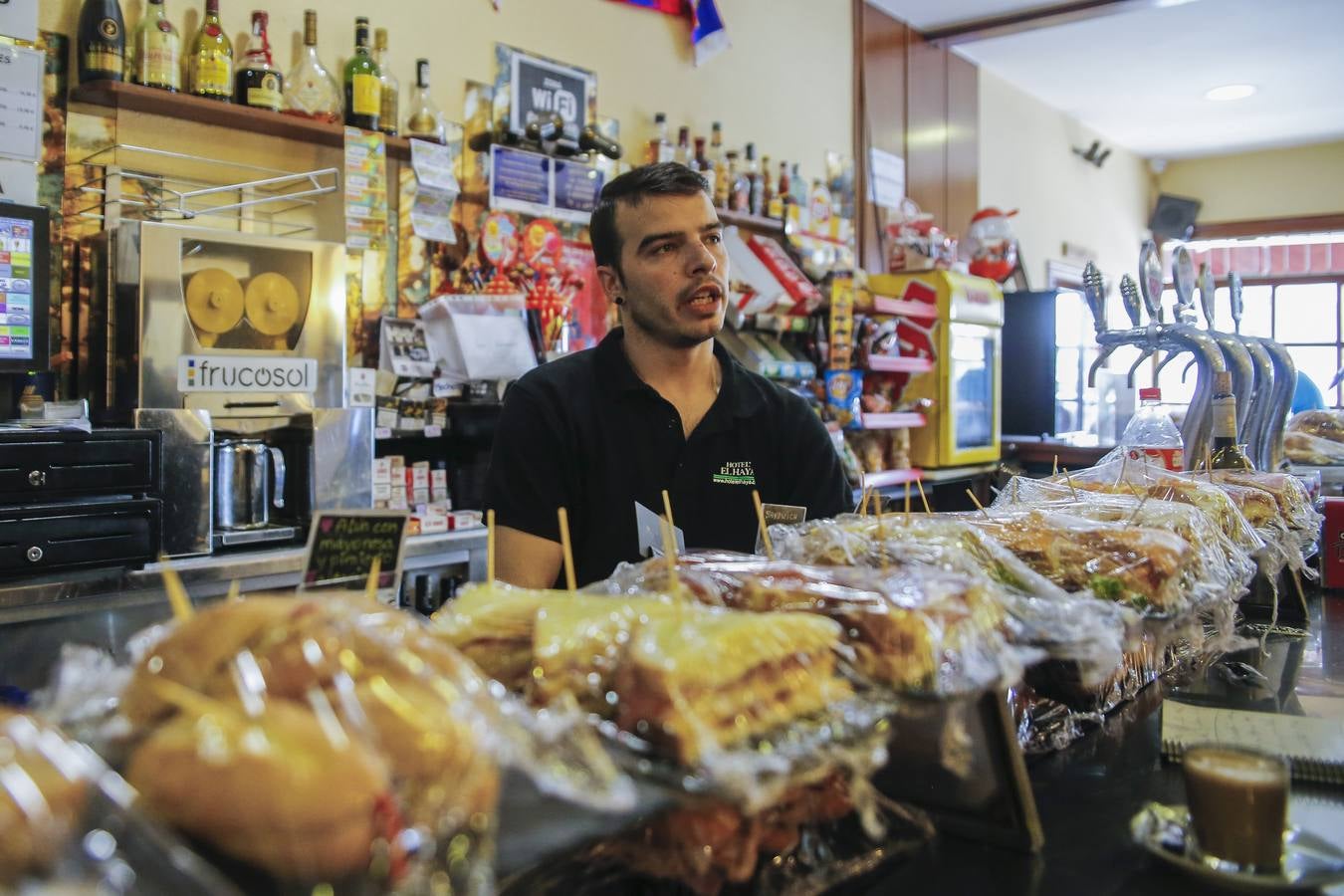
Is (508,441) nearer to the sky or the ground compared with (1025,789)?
nearer to the sky

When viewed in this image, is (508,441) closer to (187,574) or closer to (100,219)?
(187,574)

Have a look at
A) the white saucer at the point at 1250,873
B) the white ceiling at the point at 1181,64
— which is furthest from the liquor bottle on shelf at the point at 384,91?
the white ceiling at the point at 1181,64

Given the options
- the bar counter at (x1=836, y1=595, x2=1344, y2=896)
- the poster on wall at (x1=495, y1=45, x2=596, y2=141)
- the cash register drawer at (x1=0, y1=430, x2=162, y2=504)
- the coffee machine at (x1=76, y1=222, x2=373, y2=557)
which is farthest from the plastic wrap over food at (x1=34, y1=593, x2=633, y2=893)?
the poster on wall at (x1=495, y1=45, x2=596, y2=141)

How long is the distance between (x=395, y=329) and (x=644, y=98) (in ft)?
6.00

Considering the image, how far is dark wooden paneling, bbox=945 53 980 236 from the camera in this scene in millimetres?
6906

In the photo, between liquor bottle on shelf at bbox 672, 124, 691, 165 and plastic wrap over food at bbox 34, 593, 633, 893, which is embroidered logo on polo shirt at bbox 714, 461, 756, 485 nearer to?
plastic wrap over food at bbox 34, 593, 633, 893

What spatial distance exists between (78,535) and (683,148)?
3.05 metres

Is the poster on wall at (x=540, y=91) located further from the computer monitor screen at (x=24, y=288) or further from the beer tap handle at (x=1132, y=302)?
the beer tap handle at (x=1132, y=302)

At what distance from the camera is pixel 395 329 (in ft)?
11.4

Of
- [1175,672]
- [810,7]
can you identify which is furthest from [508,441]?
[810,7]

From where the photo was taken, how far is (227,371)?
2703mm

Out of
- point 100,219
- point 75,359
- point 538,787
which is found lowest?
point 538,787

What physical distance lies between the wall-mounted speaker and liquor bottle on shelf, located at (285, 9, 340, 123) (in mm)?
9188

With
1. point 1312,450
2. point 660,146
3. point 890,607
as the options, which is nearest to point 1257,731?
point 890,607
